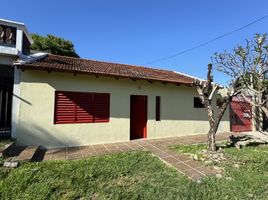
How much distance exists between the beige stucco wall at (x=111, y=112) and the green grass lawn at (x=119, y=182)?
241 centimetres

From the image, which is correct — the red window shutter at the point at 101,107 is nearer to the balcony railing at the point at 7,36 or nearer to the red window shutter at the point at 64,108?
the red window shutter at the point at 64,108

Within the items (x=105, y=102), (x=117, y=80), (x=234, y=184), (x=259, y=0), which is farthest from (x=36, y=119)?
(x=259, y=0)

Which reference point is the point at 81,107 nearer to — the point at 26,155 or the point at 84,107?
the point at 84,107

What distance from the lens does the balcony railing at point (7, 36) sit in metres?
7.45

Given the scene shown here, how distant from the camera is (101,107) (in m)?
9.28

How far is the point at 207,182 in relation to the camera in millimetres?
4887

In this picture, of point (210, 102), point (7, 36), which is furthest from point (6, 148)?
point (210, 102)

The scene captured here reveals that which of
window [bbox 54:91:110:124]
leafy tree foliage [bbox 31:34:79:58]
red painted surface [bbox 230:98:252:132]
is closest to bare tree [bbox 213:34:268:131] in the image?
red painted surface [bbox 230:98:252:132]

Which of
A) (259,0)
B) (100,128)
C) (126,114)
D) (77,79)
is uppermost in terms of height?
(259,0)

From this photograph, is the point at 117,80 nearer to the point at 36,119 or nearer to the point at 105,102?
the point at 105,102

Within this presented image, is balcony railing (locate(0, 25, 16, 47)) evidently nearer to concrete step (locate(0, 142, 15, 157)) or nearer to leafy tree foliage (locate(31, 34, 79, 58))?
concrete step (locate(0, 142, 15, 157))

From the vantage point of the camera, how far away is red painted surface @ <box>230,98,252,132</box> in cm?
1419

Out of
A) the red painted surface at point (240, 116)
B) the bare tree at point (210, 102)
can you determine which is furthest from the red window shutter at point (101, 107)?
the red painted surface at point (240, 116)

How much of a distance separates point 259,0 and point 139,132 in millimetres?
9589
